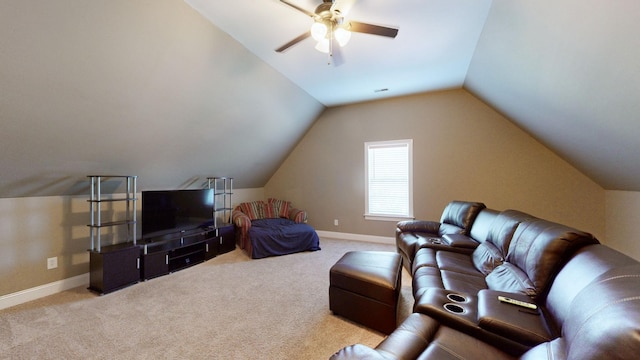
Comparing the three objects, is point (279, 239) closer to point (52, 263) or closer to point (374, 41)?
point (52, 263)

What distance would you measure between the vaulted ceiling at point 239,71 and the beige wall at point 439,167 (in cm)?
38

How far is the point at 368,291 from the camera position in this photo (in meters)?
2.23

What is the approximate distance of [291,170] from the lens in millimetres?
6109

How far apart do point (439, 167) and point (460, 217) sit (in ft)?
4.38

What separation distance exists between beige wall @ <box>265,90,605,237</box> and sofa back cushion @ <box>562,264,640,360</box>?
141 inches

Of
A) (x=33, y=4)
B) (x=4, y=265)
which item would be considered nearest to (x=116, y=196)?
(x=4, y=265)

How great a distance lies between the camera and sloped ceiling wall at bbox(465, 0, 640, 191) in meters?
1.67

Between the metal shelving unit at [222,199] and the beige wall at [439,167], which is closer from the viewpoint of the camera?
the beige wall at [439,167]

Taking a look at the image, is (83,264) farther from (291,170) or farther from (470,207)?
(470,207)

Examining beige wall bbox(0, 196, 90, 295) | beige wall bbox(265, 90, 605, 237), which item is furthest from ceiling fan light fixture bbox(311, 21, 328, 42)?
beige wall bbox(0, 196, 90, 295)

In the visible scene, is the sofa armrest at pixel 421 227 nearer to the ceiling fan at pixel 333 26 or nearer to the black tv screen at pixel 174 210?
the ceiling fan at pixel 333 26

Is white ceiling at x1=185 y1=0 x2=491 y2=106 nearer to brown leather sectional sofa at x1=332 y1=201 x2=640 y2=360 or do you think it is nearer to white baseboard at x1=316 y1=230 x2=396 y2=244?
brown leather sectional sofa at x1=332 y1=201 x2=640 y2=360

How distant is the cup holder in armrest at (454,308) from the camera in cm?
152

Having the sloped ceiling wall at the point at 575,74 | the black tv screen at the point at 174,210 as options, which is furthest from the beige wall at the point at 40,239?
the sloped ceiling wall at the point at 575,74
